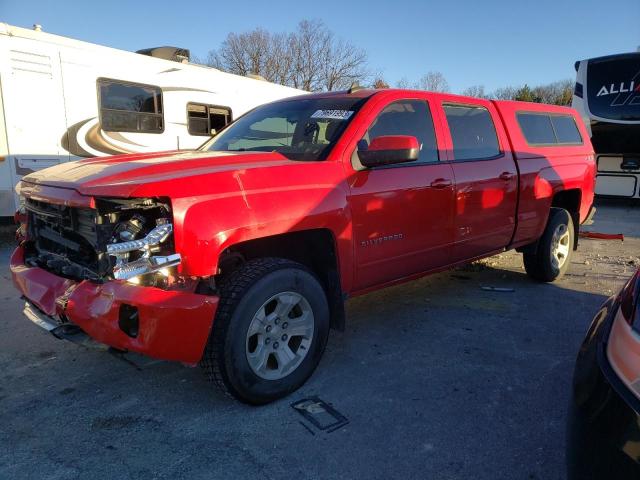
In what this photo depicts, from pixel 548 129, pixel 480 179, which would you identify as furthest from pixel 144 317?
pixel 548 129

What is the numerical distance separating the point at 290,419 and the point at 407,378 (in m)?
0.91

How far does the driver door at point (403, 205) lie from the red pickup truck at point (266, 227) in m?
0.01

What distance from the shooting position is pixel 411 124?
380 cm

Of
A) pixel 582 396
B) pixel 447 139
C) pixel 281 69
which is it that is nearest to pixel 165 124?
pixel 447 139

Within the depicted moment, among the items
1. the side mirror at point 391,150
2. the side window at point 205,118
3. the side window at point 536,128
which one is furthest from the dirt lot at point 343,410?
the side window at point 205,118

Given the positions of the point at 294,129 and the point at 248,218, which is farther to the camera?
the point at 294,129

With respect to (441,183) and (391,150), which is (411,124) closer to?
(441,183)

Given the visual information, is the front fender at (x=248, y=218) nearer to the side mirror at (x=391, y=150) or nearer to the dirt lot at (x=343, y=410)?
the side mirror at (x=391, y=150)

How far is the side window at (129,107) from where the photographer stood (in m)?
7.62

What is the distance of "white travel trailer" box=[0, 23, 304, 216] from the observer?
667 centimetres

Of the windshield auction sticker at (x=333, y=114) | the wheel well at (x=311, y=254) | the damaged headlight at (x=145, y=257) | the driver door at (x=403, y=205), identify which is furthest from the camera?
the windshield auction sticker at (x=333, y=114)

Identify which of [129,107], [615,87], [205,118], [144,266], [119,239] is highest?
[615,87]

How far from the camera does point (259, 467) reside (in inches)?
92.8

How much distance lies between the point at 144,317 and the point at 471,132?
3245 mm
